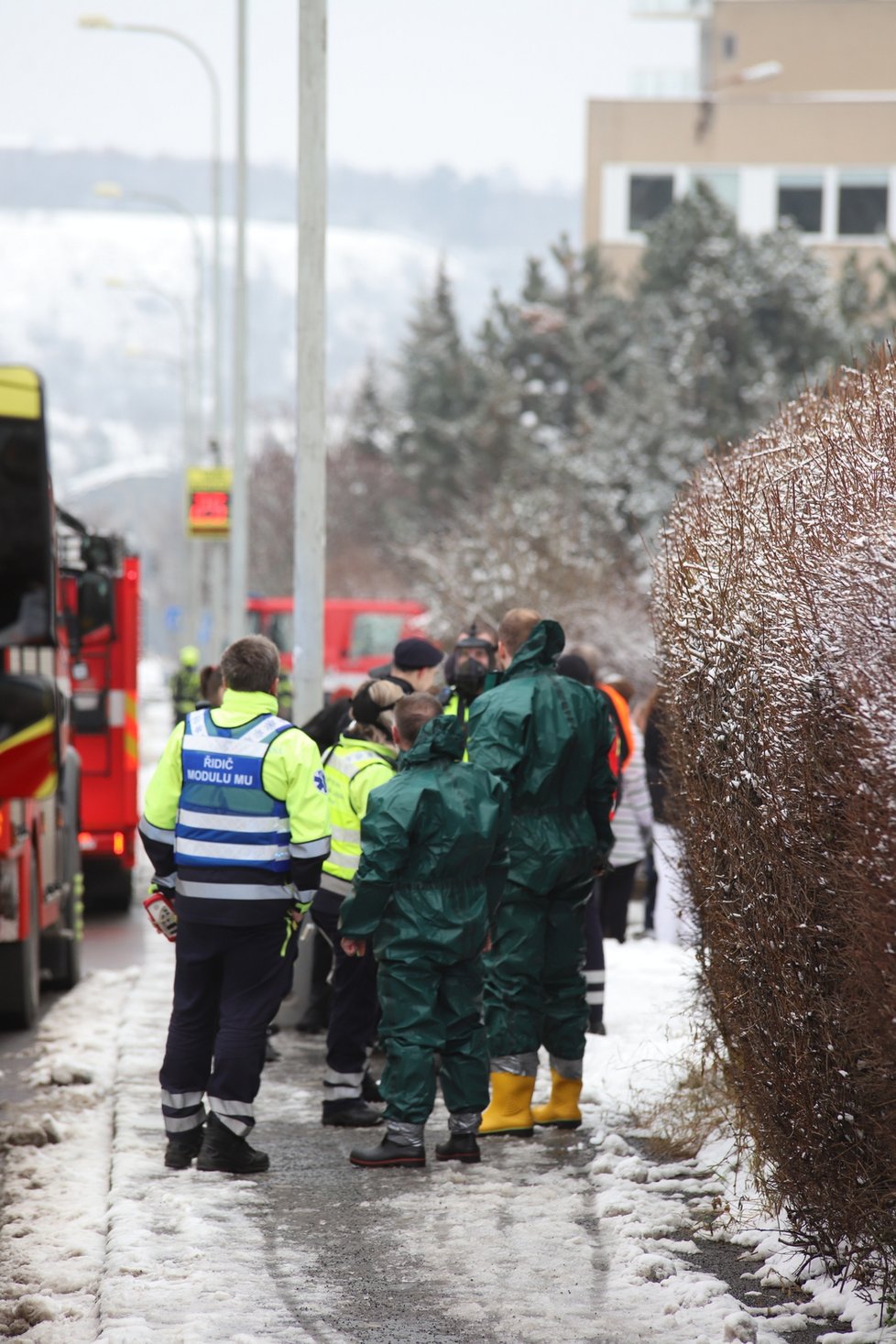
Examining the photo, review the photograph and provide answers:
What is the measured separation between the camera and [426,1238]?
6.30 m

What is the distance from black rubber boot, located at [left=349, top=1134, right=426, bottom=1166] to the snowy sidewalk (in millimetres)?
61

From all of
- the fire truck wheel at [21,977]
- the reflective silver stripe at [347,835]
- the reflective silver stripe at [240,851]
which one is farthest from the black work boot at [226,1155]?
the fire truck wheel at [21,977]

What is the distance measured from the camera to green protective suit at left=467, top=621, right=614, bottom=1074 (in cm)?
766

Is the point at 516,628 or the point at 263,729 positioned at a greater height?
the point at 516,628

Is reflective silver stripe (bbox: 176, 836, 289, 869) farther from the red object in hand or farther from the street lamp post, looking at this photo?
the street lamp post

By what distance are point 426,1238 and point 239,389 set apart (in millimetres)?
15453

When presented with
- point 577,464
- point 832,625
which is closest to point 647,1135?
Result: point 832,625

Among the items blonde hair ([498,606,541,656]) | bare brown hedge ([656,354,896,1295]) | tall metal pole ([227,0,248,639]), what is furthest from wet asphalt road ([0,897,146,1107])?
tall metal pole ([227,0,248,639])

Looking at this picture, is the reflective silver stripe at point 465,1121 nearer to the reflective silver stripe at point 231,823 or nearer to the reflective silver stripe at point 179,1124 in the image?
the reflective silver stripe at point 179,1124

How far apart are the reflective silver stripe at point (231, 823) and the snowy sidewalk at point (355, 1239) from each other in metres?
1.23

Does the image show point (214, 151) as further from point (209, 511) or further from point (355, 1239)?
point (355, 1239)

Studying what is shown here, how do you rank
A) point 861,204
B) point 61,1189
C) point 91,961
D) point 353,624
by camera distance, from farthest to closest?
point 861,204 → point 353,624 → point 91,961 → point 61,1189

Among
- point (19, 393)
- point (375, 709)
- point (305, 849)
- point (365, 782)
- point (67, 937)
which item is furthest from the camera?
point (67, 937)

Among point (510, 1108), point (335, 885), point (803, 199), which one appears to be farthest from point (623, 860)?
point (803, 199)
